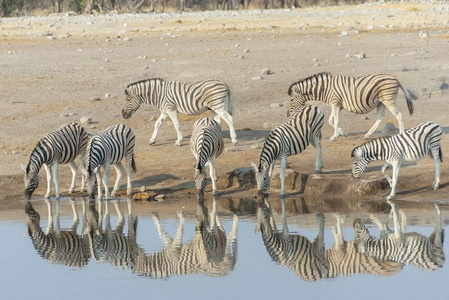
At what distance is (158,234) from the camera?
40.8ft

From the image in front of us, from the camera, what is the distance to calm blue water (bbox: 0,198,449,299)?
31.1 ft

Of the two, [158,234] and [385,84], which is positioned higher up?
[385,84]

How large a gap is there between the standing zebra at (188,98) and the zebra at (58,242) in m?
4.86

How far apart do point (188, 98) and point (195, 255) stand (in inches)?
304

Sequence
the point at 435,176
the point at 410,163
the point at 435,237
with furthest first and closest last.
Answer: the point at 410,163, the point at 435,176, the point at 435,237

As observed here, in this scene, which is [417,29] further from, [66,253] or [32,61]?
[66,253]

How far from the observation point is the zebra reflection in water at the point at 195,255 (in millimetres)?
10375

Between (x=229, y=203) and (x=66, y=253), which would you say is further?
(x=229, y=203)

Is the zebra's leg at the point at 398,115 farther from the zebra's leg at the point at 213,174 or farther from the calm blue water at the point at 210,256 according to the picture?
the zebra's leg at the point at 213,174

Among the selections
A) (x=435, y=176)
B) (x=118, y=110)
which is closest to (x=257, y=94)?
(x=118, y=110)

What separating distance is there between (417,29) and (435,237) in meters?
22.3

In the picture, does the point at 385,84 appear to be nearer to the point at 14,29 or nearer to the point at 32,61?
the point at 32,61

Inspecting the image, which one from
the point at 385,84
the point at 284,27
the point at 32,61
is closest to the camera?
the point at 385,84

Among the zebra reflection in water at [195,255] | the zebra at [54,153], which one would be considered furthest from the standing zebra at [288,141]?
the zebra at [54,153]
